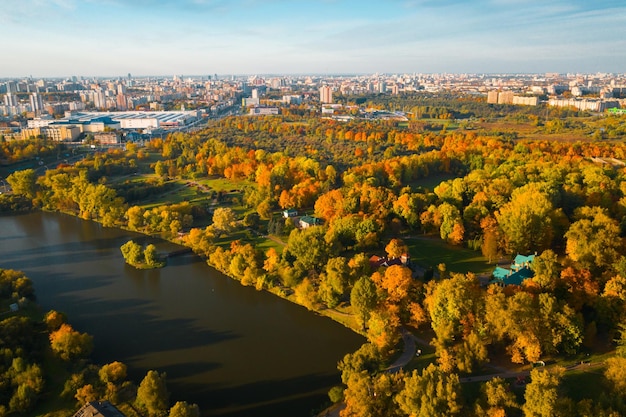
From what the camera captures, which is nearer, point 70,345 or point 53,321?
point 70,345

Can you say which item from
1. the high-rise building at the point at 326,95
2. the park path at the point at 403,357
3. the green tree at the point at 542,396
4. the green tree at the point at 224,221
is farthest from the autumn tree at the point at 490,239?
the high-rise building at the point at 326,95

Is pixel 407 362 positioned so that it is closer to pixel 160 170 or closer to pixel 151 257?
pixel 151 257

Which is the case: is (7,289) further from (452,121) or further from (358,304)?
(452,121)

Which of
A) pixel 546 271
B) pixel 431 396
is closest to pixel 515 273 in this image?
pixel 546 271

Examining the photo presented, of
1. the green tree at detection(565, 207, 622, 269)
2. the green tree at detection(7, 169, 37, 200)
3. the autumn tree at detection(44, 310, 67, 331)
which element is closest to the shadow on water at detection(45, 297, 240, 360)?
the autumn tree at detection(44, 310, 67, 331)

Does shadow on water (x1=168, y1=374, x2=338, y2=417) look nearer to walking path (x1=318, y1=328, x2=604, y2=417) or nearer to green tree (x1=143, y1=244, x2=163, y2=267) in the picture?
walking path (x1=318, y1=328, x2=604, y2=417)

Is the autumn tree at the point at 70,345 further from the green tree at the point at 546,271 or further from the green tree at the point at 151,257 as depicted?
the green tree at the point at 546,271

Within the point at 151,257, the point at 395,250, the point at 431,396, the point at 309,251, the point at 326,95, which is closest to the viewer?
the point at 431,396
